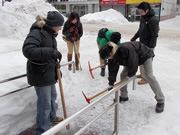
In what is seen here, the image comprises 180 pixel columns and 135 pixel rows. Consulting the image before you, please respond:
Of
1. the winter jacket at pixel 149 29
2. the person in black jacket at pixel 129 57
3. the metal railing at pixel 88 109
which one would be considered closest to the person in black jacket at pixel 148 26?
the winter jacket at pixel 149 29

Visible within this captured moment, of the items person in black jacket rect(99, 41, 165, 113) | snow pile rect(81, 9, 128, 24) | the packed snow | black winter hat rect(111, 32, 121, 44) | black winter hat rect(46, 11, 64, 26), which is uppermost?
snow pile rect(81, 9, 128, 24)

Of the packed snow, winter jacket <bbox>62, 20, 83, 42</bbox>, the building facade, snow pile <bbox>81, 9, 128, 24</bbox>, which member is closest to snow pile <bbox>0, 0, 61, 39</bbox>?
the packed snow

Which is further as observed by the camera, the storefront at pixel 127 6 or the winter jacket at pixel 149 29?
the storefront at pixel 127 6

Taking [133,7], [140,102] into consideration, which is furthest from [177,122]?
[133,7]

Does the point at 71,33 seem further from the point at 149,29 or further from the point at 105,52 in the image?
the point at 105,52

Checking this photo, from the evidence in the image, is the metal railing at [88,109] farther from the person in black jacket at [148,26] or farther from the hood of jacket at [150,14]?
the hood of jacket at [150,14]

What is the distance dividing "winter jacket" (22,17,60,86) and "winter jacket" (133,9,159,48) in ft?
7.34

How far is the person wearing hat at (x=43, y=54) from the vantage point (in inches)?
76.7

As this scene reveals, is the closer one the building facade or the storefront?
the building facade

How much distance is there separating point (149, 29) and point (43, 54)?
256 cm

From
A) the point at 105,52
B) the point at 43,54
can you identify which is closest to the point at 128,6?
the point at 105,52

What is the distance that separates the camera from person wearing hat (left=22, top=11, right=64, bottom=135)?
1.95m

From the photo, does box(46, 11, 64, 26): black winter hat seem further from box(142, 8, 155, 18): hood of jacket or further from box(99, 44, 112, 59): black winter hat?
box(142, 8, 155, 18): hood of jacket

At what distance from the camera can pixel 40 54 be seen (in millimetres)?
1940
